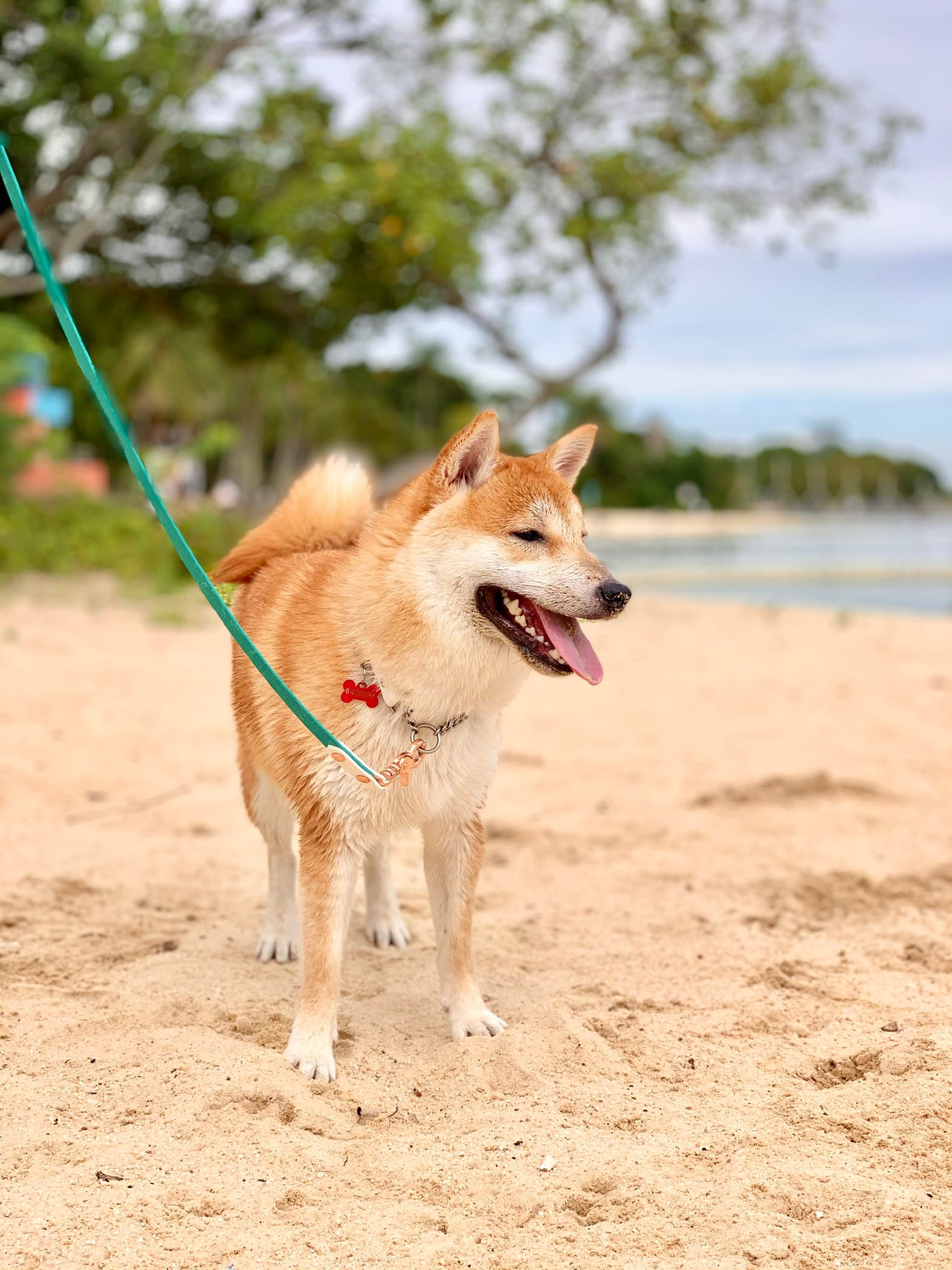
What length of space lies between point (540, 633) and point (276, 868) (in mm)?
1441

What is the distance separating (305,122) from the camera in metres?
17.6

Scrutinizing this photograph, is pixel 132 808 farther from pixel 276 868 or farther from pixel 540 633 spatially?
pixel 540 633

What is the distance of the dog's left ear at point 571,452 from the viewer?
10.6 feet

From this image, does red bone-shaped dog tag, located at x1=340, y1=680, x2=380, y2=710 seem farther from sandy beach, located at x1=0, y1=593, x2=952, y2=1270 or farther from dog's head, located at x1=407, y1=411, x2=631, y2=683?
sandy beach, located at x1=0, y1=593, x2=952, y2=1270

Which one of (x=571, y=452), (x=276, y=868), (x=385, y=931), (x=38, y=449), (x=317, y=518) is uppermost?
(x=571, y=452)

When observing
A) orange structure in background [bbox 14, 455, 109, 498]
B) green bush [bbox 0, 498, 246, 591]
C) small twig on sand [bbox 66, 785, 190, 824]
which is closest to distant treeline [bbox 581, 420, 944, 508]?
orange structure in background [bbox 14, 455, 109, 498]

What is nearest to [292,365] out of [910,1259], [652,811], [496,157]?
[496,157]

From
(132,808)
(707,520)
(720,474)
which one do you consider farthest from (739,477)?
(132,808)

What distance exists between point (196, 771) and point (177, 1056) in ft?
10.9

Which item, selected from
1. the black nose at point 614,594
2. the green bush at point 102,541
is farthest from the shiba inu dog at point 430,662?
the green bush at point 102,541

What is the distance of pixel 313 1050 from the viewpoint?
3.08 meters

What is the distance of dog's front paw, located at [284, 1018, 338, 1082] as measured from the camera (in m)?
3.03

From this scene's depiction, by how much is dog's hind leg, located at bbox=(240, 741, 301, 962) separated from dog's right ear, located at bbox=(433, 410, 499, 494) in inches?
48.1

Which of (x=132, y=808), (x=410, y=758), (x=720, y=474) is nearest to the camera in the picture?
(x=410, y=758)
